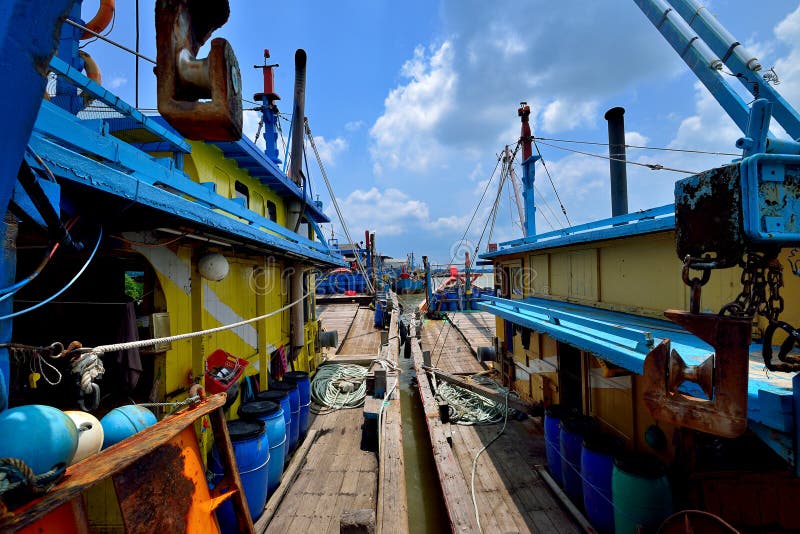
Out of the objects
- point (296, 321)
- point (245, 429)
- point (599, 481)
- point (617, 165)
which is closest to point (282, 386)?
point (245, 429)

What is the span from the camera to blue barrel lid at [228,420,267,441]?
15.9 feet

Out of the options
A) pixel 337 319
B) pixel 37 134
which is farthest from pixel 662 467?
pixel 337 319

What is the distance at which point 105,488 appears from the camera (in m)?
3.29

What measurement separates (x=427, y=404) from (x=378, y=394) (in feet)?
4.41

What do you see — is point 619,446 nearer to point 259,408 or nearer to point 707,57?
point 259,408

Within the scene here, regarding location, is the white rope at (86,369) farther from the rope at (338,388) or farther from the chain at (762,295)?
the rope at (338,388)

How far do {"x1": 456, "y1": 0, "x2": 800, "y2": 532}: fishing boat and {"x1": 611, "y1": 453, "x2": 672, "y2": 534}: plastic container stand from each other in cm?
2

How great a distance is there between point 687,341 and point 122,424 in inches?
250

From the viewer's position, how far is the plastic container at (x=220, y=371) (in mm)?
5438

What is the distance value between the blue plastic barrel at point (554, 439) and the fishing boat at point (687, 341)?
0.09 feet

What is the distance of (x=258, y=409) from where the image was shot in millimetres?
5680

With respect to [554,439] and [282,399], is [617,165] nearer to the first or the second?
[554,439]

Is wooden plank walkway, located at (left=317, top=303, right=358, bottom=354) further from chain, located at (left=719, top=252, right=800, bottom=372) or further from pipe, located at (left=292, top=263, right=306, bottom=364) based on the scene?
chain, located at (left=719, top=252, right=800, bottom=372)

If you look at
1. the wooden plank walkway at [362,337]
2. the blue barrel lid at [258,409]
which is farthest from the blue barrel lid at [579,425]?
the wooden plank walkway at [362,337]
